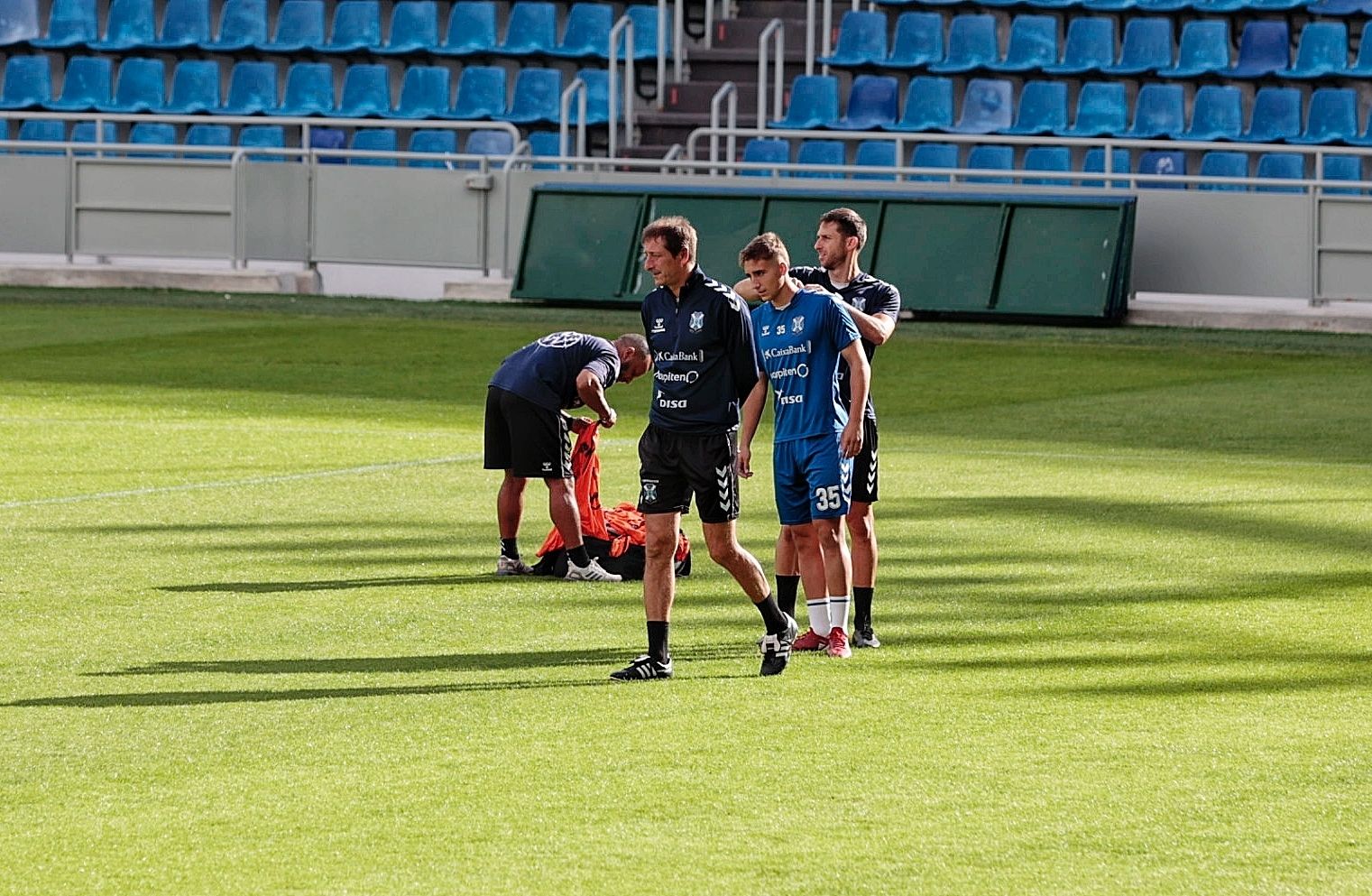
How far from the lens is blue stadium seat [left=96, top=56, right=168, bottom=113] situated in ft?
108

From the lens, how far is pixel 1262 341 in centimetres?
2386

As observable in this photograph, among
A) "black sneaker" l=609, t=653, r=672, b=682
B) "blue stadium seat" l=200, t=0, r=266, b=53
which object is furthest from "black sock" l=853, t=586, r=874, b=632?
"blue stadium seat" l=200, t=0, r=266, b=53

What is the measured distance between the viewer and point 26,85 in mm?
33469

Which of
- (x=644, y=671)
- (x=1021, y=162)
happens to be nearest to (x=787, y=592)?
(x=644, y=671)

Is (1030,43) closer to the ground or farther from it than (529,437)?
farther from it

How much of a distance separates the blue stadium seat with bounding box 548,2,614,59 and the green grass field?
15.4m

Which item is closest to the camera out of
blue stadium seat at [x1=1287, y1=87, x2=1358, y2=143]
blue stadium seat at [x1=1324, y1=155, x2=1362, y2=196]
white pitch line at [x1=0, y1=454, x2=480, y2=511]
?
white pitch line at [x1=0, y1=454, x2=480, y2=511]

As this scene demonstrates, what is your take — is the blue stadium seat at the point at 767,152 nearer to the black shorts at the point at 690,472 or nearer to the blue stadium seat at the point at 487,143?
the blue stadium seat at the point at 487,143

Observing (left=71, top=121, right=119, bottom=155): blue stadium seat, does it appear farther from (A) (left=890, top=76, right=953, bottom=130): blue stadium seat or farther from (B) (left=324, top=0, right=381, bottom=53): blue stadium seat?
(A) (left=890, top=76, right=953, bottom=130): blue stadium seat

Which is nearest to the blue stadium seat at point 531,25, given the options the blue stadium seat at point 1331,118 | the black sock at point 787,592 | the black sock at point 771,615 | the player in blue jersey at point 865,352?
the blue stadium seat at point 1331,118

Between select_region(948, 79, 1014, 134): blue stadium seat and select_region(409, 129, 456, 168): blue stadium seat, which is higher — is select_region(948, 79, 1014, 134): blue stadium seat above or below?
above

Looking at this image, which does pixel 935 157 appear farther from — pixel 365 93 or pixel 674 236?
pixel 674 236

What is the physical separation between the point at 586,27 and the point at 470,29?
1721 mm

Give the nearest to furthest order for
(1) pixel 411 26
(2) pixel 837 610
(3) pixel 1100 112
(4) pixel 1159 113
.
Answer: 1. (2) pixel 837 610
2. (4) pixel 1159 113
3. (3) pixel 1100 112
4. (1) pixel 411 26
